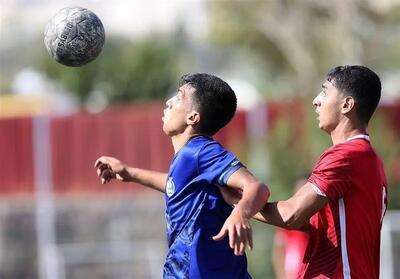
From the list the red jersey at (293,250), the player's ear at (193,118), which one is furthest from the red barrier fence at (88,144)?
the player's ear at (193,118)

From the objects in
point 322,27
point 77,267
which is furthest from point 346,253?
point 322,27

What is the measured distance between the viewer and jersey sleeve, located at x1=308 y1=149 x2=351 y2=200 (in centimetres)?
686

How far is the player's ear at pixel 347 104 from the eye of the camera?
7172 mm

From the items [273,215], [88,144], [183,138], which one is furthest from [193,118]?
[88,144]

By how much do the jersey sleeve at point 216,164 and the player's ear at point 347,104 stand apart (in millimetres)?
711

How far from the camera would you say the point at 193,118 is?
7.41 metres

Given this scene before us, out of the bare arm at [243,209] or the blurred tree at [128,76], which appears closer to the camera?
the bare arm at [243,209]

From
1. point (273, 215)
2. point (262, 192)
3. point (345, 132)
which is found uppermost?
point (345, 132)

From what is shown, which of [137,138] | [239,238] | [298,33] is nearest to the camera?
[239,238]

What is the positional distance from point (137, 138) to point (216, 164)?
16984 mm

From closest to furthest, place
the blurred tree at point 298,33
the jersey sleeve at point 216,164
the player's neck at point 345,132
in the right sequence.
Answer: the jersey sleeve at point 216,164
the player's neck at point 345,132
the blurred tree at point 298,33

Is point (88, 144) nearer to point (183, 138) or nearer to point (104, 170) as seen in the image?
point (104, 170)

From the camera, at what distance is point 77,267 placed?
20.4 metres

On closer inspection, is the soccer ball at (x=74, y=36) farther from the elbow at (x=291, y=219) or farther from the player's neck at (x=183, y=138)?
the elbow at (x=291, y=219)
